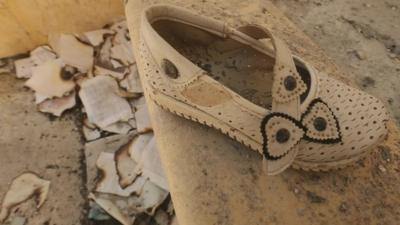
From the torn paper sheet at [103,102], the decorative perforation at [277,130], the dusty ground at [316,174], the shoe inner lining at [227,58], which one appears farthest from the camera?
the torn paper sheet at [103,102]

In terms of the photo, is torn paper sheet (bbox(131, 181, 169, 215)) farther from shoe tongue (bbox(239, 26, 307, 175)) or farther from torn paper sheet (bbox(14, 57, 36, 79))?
torn paper sheet (bbox(14, 57, 36, 79))

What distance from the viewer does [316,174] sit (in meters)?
0.85

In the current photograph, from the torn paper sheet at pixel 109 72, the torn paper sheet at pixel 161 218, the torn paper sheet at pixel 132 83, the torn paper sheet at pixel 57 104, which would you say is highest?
the torn paper sheet at pixel 109 72

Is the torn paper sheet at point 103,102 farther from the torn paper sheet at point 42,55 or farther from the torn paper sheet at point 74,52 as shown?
the torn paper sheet at point 42,55

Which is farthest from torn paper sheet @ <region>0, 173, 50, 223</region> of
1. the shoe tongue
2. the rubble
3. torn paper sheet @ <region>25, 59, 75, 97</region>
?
the shoe tongue

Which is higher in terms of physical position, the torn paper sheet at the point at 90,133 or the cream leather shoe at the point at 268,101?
the cream leather shoe at the point at 268,101

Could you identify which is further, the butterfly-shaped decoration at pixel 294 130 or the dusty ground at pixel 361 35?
the dusty ground at pixel 361 35

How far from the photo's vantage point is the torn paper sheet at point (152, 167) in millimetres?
1179

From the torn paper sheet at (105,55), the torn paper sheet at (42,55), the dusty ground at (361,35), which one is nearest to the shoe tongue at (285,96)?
the dusty ground at (361,35)

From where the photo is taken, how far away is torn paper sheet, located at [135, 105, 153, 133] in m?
1.31

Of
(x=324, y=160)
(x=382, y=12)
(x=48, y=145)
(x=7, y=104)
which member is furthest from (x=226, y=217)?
(x=382, y=12)

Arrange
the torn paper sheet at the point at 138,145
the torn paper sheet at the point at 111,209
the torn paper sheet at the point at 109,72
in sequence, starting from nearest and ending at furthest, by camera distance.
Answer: the torn paper sheet at the point at 111,209
the torn paper sheet at the point at 138,145
the torn paper sheet at the point at 109,72

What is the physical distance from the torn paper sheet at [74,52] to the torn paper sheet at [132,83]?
0.58 ft

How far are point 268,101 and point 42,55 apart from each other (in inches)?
43.2
